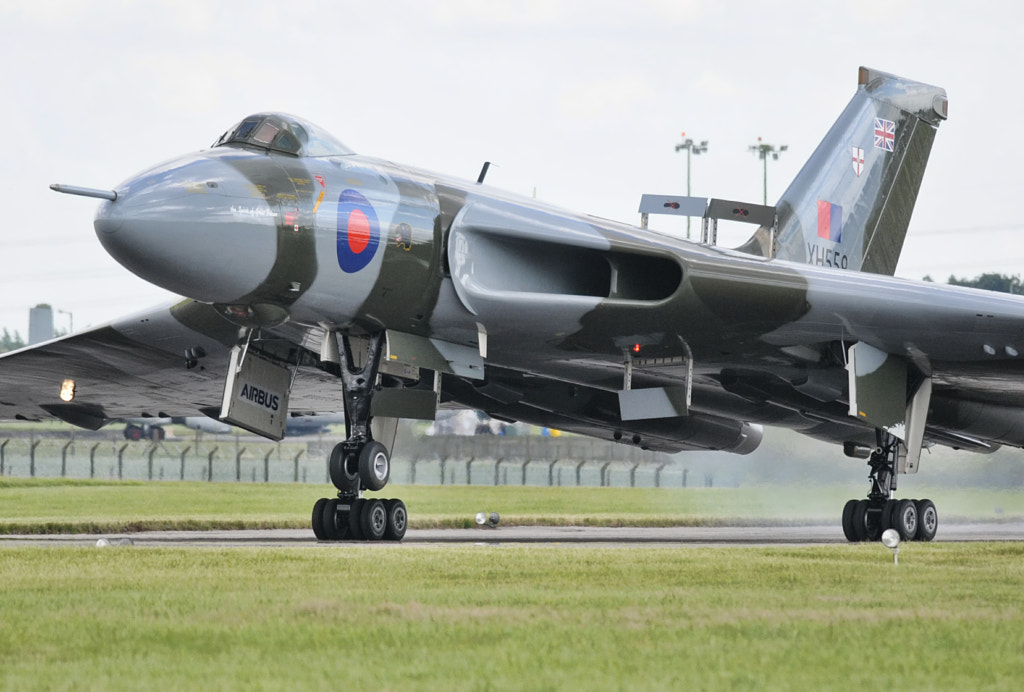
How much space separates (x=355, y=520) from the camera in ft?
37.3

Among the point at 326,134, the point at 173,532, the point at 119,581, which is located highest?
the point at 326,134

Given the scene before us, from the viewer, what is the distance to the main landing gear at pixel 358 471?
10.9 metres

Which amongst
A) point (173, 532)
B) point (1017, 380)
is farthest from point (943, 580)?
point (173, 532)

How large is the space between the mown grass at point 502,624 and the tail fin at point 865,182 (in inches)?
310

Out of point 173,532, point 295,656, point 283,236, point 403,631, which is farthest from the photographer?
point 173,532

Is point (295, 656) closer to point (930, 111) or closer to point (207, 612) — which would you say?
point (207, 612)

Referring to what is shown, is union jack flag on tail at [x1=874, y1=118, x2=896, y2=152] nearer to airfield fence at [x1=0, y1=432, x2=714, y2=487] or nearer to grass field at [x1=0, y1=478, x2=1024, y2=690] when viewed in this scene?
grass field at [x1=0, y1=478, x2=1024, y2=690]

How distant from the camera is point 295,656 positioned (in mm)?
4301

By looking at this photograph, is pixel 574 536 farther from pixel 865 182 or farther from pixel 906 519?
pixel 865 182

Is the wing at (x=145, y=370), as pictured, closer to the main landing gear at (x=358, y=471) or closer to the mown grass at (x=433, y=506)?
the main landing gear at (x=358, y=471)

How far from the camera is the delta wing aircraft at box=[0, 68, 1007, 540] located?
9836 millimetres

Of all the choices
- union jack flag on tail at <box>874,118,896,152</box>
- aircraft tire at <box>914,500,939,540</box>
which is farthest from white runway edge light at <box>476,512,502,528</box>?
union jack flag on tail at <box>874,118,896,152</box>

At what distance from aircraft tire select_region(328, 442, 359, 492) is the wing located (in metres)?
1.17

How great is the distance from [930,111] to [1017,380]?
4761mm
